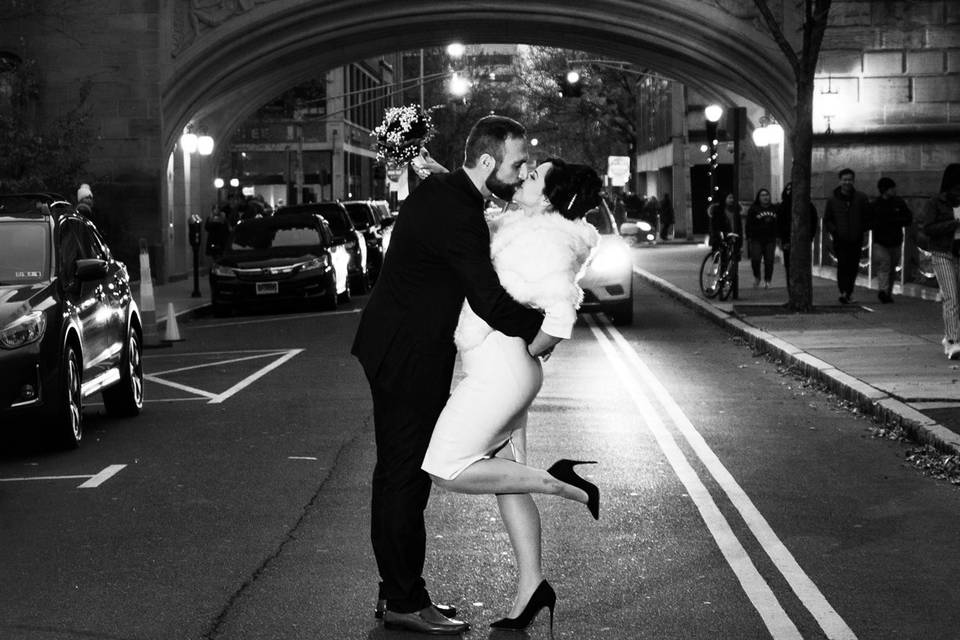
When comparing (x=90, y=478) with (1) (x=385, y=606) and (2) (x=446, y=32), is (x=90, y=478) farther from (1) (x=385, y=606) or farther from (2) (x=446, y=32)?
(2) (x=446, y=32)

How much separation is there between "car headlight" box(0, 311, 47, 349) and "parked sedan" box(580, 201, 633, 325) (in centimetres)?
1111

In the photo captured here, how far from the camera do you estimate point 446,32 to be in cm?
4025

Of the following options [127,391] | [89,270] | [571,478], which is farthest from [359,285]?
[571,478]

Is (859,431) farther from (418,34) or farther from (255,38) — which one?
(418,34)

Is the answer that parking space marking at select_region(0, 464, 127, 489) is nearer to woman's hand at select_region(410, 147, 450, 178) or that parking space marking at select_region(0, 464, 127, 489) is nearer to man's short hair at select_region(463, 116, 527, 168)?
woman's hand at select_region(410, 147, 450, 178)

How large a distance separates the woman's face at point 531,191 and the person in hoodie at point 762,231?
22.6 meters

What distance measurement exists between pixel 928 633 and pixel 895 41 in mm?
29901

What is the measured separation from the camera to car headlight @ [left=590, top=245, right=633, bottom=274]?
69.6 ft

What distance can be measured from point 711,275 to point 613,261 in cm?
500

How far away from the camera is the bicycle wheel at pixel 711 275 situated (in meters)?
25.7

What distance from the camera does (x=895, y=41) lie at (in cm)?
3434

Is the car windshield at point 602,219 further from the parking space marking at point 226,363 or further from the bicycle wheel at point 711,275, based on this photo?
the parking space marking at point 226,363

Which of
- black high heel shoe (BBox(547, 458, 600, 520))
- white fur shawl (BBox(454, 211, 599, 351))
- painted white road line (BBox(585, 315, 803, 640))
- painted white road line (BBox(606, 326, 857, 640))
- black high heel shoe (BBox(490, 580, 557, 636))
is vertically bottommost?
painted white road line (BBox(606, 326, 857, 640))

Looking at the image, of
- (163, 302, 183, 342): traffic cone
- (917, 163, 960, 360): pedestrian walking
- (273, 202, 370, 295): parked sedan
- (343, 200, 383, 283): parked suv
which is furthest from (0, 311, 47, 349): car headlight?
(343, 200, 383, 283): parked suv
